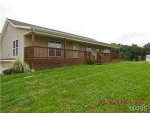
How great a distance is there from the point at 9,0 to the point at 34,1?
105 inches

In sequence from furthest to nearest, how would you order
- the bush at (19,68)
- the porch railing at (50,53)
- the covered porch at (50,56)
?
the porch railing at (50,53) < the covered porch at (50,56) < the bush at (19,68)

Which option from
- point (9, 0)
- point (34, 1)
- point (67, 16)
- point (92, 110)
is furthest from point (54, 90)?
point (67, 16)

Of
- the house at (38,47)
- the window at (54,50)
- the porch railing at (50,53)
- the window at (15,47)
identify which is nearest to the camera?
the porch railing at (50,53)

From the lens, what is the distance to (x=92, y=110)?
400 cm

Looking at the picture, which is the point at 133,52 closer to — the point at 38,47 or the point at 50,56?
the point at 50,56

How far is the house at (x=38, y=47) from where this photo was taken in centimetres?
1195

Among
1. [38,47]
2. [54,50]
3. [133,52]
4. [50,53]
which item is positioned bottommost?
[50,53]

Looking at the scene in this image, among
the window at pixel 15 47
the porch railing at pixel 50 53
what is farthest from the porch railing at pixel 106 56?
the window at pixel 15 47

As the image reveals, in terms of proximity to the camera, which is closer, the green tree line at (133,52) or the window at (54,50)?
the window at (54,50)

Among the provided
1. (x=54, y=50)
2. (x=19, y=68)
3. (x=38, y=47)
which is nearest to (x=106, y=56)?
(x=54, y=50)

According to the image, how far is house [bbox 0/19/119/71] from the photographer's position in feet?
39.2

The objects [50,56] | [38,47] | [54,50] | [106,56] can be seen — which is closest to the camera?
[38,47]

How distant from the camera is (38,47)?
39.0 feet

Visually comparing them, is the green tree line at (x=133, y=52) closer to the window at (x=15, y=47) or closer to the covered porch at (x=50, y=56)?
the covered porch at (x=50, y=56)
